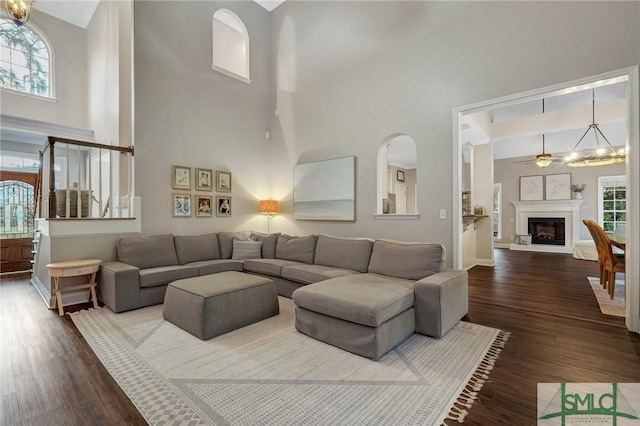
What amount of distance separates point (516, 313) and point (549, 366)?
4.33 feet

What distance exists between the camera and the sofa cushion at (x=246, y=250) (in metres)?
4.87

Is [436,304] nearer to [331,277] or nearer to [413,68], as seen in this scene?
[331,277]

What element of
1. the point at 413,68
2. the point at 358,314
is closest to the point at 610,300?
the point at 358,314

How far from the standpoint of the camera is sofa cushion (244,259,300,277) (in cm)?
420

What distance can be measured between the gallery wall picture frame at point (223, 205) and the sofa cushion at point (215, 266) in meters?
1.08

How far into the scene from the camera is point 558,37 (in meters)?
3.18

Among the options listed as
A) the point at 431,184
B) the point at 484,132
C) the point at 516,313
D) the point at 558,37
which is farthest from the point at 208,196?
the point at 484,132

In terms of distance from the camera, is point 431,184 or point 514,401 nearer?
point 514,401

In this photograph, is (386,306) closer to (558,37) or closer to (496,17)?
(558,37)

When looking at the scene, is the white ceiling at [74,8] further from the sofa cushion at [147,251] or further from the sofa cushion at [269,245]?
the sofa cushion at [147,251]

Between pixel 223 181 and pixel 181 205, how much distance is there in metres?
0.87

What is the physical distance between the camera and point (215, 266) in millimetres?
4348

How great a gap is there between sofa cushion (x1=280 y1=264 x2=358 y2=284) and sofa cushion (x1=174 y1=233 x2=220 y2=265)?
1.44m

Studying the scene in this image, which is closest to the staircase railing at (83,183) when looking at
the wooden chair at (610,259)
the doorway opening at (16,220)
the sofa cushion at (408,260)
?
the doorway opening at (16,220)
